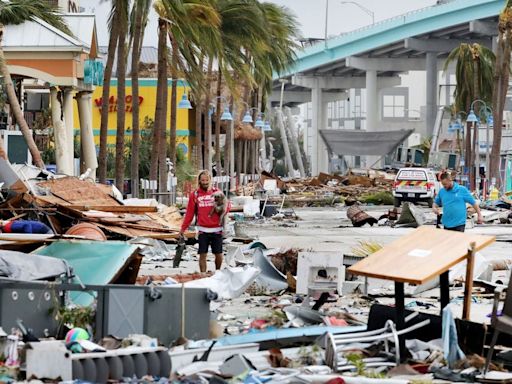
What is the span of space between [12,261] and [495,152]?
208 ft

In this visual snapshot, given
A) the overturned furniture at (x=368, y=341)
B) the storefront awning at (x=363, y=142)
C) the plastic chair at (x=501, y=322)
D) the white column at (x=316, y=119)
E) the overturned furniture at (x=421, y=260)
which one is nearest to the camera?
the plastic chair at (x=501, y=322)

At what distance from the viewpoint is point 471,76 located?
89938mm

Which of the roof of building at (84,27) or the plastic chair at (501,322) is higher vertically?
the roof of building at (84,27)

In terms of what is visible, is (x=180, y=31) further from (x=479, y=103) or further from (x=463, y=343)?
(x=479, y=103)

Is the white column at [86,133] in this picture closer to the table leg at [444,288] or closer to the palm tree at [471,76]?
the table leg at [444,288]

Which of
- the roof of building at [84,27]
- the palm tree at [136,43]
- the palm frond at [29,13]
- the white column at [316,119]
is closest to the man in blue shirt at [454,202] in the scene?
the palm frond at [29,13]

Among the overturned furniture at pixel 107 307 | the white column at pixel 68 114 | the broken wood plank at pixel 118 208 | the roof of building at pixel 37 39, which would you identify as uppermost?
the roof of building at pixel 37 39

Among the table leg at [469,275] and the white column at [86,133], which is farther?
the white column at [86,133]

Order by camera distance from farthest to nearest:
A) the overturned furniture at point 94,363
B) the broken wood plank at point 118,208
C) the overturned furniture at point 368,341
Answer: the broken wood plank at point 118,208, the overturned furniture at point 368,341, the overturned furniture at point 94,363

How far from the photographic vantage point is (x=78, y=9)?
329ft

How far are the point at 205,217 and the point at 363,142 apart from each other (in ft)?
260

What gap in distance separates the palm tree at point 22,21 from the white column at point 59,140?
1766mm

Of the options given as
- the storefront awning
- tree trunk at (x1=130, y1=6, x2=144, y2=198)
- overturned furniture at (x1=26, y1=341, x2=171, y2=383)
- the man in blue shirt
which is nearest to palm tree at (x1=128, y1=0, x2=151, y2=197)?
tree trunk at (x1=130, y1=6, x2=144, y2=198)

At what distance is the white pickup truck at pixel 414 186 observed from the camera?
2248 inches
